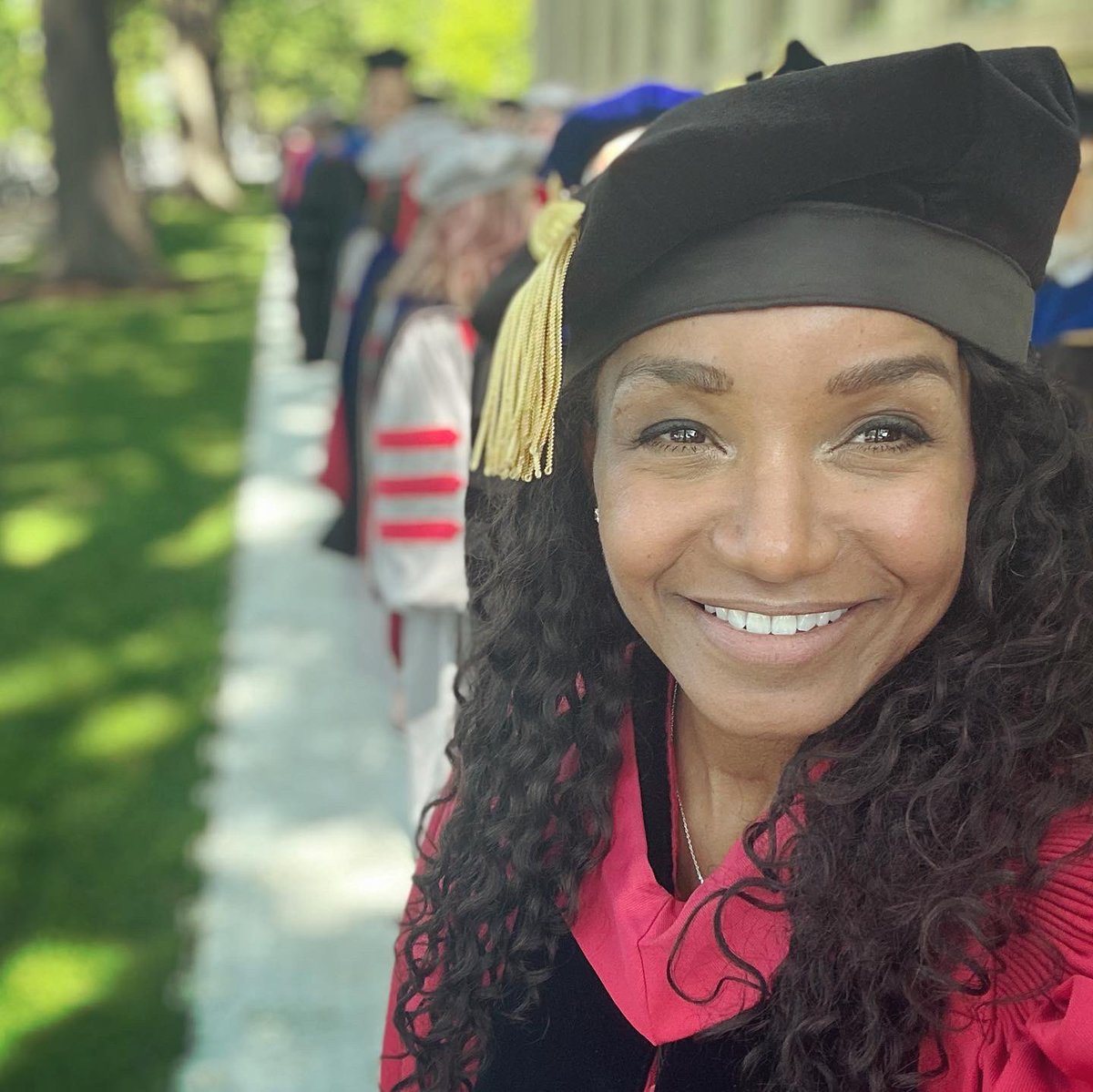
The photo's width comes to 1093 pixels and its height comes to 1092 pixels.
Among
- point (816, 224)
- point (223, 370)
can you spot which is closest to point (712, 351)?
point (816, 224)

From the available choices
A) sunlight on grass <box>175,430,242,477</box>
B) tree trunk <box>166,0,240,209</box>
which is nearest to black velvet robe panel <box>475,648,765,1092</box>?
sunlight on grass <box>175,430,242,477</box>

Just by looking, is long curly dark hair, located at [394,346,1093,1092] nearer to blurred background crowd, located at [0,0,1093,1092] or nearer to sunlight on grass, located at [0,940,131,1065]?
blurred background crowd, located at [0,0,1093,1092]

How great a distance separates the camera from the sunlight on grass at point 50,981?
10.5ft

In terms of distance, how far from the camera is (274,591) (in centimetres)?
636

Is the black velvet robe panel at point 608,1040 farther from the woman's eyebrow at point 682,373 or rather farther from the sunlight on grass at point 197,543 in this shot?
the sunlight on grass at point 197,543

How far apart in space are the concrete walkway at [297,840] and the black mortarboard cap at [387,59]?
417cm

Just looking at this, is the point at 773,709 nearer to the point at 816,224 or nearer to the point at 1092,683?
the point at 1092,683

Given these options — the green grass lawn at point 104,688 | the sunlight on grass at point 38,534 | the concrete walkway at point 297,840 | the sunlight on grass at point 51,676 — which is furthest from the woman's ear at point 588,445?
the sunlight on grass at point 38,534

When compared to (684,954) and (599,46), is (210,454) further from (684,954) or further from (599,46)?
(599,46)

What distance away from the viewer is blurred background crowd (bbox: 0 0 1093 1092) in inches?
129

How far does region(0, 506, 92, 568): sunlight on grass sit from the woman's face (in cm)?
582

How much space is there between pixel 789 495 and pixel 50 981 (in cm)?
279

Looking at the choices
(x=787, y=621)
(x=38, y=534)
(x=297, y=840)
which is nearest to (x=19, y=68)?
(x=38, y=534)

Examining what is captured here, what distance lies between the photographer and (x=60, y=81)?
15.4 meters
